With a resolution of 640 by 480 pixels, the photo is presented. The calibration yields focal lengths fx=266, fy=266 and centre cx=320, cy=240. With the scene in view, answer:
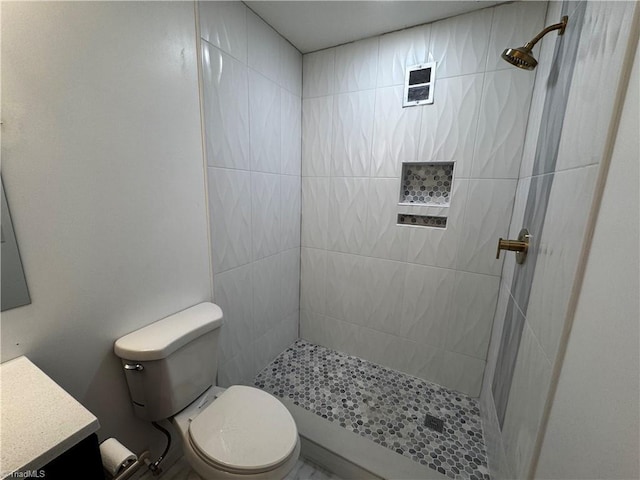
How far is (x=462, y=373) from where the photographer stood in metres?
1.68

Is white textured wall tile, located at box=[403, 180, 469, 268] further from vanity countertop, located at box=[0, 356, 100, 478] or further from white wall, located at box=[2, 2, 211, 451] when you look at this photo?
vanity countertop, located at box=[0, 356, 100, 478]

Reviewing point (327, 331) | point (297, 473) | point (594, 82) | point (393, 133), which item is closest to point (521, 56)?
point (594, 82)

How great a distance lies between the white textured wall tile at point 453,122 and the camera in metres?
1.41

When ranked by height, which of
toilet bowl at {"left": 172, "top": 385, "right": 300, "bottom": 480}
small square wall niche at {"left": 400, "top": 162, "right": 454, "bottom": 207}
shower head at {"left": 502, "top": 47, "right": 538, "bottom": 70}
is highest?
shower head at {"left": 502, "top": 47, "right": 538, "bottom": 70}

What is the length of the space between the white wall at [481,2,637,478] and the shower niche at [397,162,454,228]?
0.43 m

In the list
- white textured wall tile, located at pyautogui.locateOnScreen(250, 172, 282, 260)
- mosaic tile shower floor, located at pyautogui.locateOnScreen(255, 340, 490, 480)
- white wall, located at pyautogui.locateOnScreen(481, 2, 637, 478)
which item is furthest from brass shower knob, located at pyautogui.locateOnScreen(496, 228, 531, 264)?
white textured wall tile, located at pyautogui.locateOnScreen(250, 172, 282, 260)

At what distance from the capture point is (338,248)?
6.30ft

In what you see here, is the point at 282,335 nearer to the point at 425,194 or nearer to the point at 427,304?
the point at 427,304

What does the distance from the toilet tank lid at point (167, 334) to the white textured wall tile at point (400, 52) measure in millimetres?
1605

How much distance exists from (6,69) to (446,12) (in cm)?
175

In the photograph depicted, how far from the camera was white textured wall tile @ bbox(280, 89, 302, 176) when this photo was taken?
170 cm

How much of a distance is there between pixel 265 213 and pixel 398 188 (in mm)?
838

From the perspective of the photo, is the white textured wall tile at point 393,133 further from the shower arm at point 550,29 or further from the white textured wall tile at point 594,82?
the white textured wall tile at point 594,82

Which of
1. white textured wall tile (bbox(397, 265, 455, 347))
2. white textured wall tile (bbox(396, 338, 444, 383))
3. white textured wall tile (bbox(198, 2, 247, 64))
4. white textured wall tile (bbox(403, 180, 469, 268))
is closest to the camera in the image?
white textured wall tile (bbox(198, 2, 247, 64))
